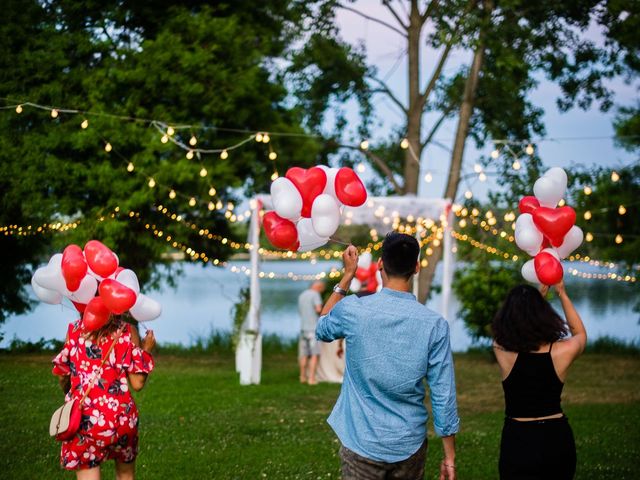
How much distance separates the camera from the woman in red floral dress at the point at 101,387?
4.32 m

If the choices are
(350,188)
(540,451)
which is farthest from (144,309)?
(540,451)

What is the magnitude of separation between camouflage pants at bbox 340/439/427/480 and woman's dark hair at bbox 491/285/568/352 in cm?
62

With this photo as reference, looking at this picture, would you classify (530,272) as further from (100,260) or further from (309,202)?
(100,260)

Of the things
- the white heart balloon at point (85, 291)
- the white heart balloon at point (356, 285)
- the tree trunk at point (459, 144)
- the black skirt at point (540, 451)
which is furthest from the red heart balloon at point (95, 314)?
the tree trunk at point (459, 144)

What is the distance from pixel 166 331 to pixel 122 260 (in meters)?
7.40

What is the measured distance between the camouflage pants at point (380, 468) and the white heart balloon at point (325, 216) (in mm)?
1797

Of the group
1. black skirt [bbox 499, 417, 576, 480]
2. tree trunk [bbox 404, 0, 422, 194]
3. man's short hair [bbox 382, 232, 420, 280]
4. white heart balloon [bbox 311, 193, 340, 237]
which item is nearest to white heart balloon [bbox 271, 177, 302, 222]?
white heart balloon [bbox 311, 193, 340, 237]

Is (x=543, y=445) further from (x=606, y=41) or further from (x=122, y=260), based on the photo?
(x=606, y=41)

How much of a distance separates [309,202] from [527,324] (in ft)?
6.52

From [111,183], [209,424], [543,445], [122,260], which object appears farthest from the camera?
[122,260]

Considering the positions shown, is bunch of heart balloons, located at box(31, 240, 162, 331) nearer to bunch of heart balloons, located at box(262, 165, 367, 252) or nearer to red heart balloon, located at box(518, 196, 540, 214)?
bunch of heart balloons, located at box(262, 165, 367, 252)

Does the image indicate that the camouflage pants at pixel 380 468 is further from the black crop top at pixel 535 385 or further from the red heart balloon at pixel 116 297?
the red heart balloon at pixel 116 297

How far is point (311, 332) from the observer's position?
42.0 feet

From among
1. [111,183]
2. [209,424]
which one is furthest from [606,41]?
[209,424]
